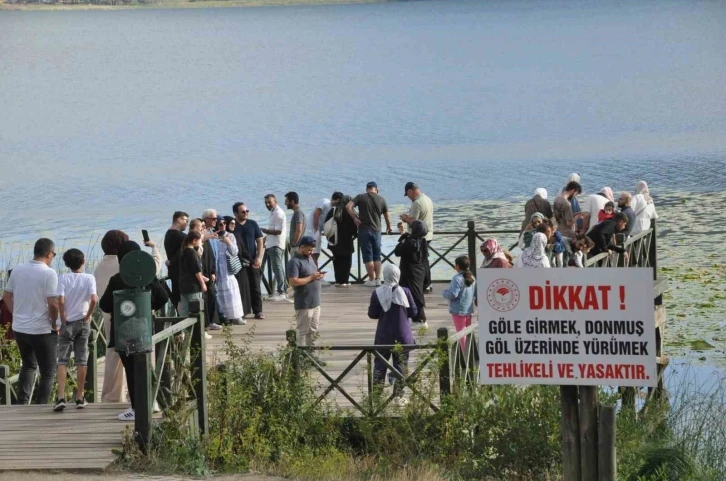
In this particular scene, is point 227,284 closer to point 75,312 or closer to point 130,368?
point 75,312

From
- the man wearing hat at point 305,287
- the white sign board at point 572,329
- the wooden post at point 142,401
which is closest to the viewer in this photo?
the white sign board at point 572,329

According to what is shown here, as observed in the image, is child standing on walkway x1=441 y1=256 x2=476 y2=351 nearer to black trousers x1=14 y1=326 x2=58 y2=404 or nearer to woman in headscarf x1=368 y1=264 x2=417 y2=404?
woman in headscarf x1=368 y1=264 x2=417 y2=404

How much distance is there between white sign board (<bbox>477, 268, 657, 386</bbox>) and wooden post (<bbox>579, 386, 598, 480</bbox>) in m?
0.41

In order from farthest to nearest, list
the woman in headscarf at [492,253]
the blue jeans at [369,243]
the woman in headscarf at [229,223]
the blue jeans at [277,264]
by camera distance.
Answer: the blue jeans at [369,243], the blue jeans at [277,264], the woman in headscarf at [229,223], the woman in headscarf at [492,253]

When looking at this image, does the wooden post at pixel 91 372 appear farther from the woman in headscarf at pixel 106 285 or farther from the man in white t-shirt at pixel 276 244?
→ the man in white t-shirt at pixel 276 244

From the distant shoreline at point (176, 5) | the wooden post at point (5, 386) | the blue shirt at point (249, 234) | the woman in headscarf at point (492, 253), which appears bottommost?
the wooden post at point (5, 386)

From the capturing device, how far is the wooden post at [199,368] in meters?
11.0

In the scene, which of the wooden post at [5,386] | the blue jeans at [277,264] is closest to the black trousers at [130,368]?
the wooden post at [5,386]

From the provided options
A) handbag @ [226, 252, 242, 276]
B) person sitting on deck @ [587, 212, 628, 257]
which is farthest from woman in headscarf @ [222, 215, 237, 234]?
person sitting on deck @ [587, 212, 628, 257]

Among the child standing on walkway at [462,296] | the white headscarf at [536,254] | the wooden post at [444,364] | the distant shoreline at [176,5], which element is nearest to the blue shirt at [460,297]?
the child standing on walkway at [462,296]

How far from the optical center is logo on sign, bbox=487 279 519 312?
800cm

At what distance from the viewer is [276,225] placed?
701 inches

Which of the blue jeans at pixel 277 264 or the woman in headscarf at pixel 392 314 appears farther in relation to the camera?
the blue jeans at pixel 277 264

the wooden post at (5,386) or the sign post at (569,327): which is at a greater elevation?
the sign post at (569,327)
